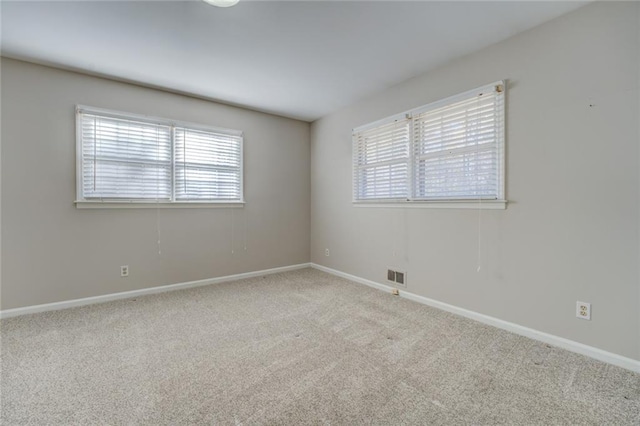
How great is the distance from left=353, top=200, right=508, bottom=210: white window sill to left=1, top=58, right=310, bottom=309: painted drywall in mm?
1768

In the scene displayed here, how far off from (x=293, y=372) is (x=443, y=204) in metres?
2.13

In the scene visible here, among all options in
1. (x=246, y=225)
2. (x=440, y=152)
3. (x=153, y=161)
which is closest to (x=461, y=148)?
Answer: (x=440, y=152)

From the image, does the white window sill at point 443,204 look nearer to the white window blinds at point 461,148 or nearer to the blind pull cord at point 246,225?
the white window blinds at point 461,148

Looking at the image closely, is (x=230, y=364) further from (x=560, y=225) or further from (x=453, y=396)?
(x=560, y=225)

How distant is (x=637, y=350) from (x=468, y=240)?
4.13ft

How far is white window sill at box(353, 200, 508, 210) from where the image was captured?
250 cm

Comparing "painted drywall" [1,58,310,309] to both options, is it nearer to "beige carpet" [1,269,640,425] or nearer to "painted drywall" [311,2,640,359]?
"beige carpet" [1,269,640,425]

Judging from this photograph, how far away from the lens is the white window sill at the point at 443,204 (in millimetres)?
2496

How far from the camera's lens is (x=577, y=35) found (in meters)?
2.05

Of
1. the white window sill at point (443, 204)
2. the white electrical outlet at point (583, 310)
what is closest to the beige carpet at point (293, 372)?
the white electrical outlet at point (583, 310)

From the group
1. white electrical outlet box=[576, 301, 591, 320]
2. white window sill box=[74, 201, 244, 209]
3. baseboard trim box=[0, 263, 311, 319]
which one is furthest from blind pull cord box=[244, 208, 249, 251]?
white electrical outlet box=[576, 301, 591, 320]

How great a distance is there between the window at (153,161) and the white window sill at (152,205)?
0.08 ft

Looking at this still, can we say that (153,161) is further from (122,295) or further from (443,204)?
(443,204)

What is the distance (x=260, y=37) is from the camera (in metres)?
2.37
